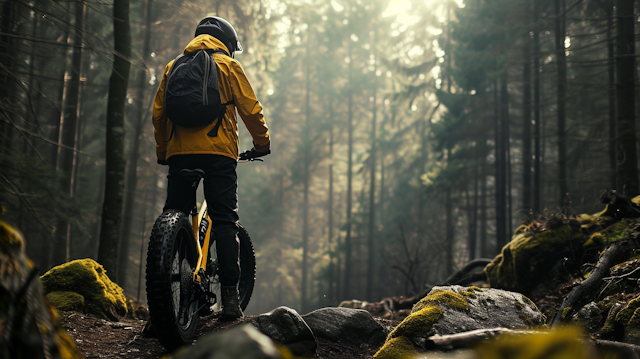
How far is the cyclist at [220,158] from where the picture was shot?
3432 mm

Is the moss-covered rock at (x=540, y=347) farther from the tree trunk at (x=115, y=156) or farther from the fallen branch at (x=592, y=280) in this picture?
the tree trunk at (x=115, y=156)

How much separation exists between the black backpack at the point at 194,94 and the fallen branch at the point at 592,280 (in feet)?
11.4

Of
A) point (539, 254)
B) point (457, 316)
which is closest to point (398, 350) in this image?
point (457, 316)

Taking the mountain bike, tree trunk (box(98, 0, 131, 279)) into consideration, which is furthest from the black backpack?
tree trunk (box(98, 0, 131, 279))

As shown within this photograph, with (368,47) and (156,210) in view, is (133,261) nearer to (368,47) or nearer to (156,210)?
(156,210)

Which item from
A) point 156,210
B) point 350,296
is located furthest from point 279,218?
point 156,210

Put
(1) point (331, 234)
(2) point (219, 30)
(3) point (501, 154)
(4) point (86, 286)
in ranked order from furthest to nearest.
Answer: (1) point (331, 234) → (3) point (501, 154) → (4) point (86, 286) → (2) point (219, 30)

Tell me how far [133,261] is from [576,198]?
22.3 m

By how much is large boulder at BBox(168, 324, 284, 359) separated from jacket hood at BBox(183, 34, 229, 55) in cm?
334

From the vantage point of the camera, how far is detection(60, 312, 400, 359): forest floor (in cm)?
311

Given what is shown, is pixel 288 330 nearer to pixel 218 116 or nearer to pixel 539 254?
pixel 218 116

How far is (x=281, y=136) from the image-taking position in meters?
34.8

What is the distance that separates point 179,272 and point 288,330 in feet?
3.34

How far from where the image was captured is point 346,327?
418 cm
